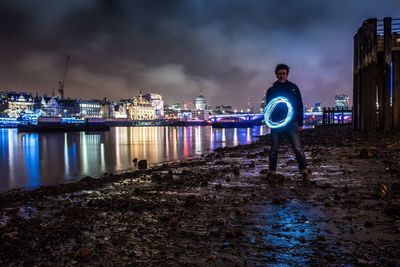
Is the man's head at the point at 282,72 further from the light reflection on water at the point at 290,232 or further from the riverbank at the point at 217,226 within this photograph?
the light reflection on water at the point at 290,232

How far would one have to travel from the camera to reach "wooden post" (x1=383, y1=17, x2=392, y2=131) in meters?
22.8

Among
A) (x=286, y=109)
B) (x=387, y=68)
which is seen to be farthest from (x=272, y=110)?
(x=387, y=68)

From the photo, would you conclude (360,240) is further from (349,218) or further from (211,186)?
(211,186)

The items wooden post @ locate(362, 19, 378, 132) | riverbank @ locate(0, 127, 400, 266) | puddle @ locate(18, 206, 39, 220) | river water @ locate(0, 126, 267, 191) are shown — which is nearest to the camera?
riverbank @ locate(0, 127, 400, 266)

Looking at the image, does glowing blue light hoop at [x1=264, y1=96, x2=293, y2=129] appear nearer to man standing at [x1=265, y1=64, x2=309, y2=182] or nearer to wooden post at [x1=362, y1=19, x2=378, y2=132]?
man standing at [x1=265, y1=64, x2=309, y2=182]

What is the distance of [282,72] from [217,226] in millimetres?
5001

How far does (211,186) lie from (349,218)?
4196 millimetres

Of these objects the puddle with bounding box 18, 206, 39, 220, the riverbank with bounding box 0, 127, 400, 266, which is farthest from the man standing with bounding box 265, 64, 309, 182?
the puddle with bounding box 18, 206, 39, 220

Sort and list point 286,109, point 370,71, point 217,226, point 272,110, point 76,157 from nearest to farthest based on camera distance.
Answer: point 217,226, point 286,109, point 272,110, point 370,71, point 76,157

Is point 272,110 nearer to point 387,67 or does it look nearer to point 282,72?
point 282,72

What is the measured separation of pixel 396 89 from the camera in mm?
22719

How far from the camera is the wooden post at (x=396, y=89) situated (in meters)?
22.8

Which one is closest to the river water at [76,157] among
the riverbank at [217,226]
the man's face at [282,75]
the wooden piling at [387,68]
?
the riverbank at [217,226]

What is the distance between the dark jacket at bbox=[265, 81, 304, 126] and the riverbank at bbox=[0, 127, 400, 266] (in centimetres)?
155
